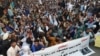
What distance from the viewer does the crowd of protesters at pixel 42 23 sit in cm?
1077

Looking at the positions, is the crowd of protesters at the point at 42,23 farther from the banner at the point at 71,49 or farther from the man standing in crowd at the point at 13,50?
the banner at the point at 71,49

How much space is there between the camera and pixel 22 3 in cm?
1262

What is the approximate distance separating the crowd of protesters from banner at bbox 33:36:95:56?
16.0 inches

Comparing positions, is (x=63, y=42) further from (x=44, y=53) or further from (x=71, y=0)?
(x=71, y=0)

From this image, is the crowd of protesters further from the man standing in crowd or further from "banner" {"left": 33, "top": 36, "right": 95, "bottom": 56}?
"banner" {"left": 33, "top": 36, "right": 95, "bottom": 56}

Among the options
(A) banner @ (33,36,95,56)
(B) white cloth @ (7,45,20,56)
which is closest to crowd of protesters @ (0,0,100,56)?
(B) white cloth @ (7,45,20,56)

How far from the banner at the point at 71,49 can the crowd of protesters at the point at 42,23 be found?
407mm

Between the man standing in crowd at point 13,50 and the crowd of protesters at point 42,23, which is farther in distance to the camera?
the crowd of protesters at point 42,23

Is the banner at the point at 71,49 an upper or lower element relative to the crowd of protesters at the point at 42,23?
lower

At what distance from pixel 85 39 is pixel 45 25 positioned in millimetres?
2038

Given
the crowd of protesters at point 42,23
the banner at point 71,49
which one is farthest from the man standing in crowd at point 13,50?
the banner at point 71,49

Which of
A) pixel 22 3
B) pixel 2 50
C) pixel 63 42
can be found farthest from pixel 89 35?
pixel 2 50

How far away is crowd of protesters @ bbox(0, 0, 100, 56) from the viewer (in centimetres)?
1077

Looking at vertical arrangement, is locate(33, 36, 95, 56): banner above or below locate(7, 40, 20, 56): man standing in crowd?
below
